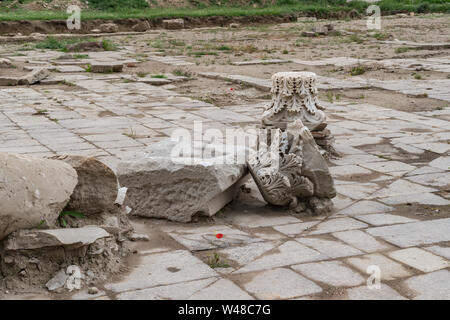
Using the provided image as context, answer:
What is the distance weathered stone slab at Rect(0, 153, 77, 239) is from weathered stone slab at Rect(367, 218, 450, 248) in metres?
2.70

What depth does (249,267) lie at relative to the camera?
492 cm

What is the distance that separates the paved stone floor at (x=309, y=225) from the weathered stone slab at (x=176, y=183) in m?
0.14

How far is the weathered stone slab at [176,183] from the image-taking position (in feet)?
19.3

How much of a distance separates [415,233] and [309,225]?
3.07 feet

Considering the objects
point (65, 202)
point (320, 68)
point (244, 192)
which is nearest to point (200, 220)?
point (244, 192)

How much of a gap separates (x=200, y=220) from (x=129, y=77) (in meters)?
10.6

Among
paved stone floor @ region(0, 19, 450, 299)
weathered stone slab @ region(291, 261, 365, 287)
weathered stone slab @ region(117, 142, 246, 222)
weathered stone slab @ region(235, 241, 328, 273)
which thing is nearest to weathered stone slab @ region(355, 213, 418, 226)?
paved stone floor @ region(0, 19, 450, 299)

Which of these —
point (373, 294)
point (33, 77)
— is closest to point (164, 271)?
point (373, 294)

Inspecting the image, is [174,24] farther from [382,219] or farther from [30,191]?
[30,191]

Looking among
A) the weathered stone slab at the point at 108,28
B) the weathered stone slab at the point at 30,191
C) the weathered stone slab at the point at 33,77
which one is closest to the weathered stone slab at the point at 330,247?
the weathered stone slab at the point at 30,191

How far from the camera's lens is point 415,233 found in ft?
18.6

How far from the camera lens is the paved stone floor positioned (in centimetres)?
458

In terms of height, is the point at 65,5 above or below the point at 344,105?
above

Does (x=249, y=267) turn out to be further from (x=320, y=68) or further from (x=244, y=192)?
(x=320, y=68)
